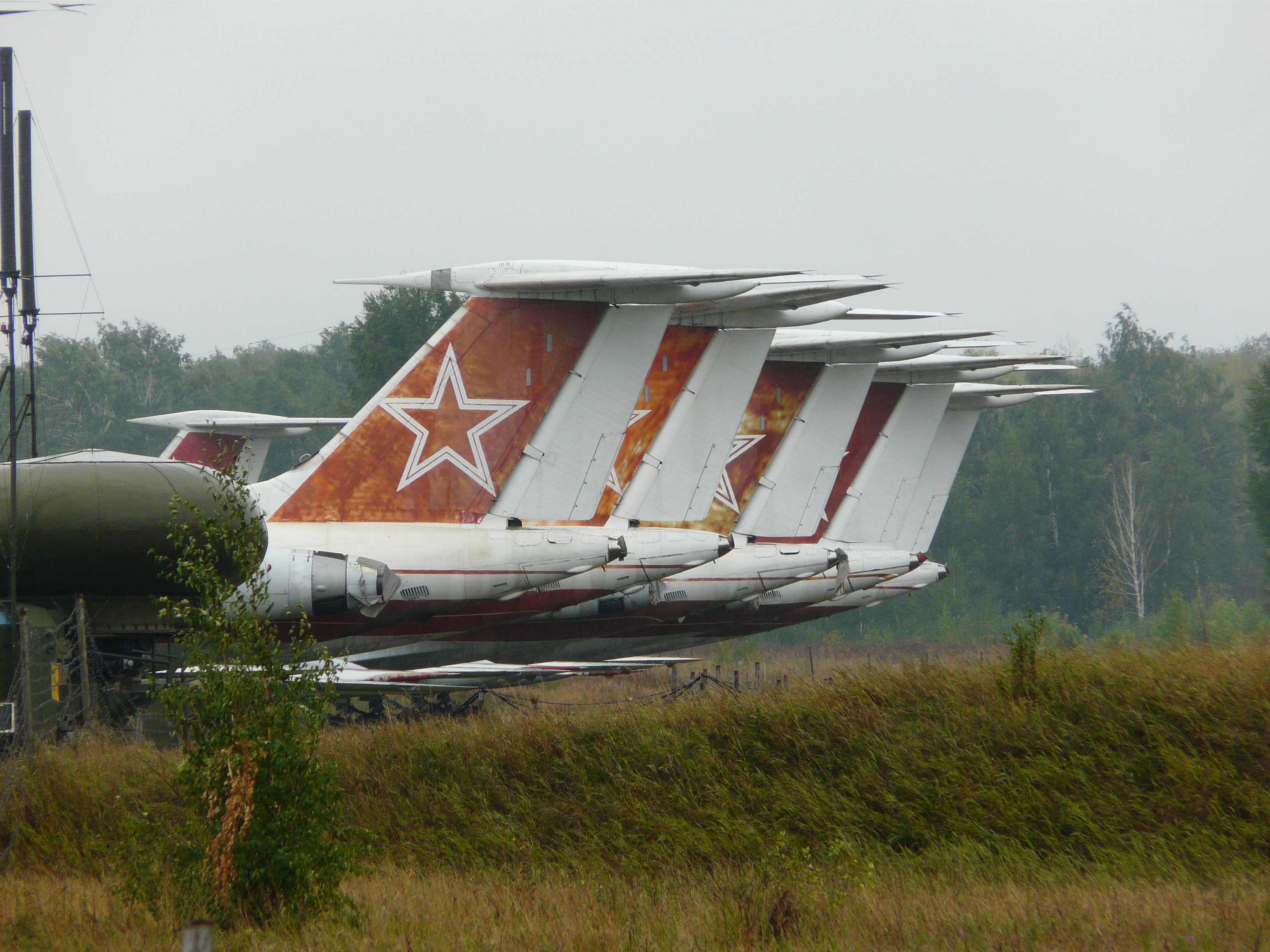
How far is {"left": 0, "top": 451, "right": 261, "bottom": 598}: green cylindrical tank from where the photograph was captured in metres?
13.4

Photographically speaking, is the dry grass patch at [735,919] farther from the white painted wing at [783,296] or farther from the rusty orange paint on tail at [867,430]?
the rusty orange paint on tail at [867,430]

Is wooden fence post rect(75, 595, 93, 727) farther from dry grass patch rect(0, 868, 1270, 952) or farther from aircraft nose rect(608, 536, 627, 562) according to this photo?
aircraft nose rect(608, 536, 627, 562)

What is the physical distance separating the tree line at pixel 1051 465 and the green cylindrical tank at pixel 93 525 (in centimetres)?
4599

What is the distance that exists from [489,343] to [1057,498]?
2080 inches

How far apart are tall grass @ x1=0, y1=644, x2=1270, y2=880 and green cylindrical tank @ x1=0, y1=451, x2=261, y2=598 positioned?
6.21 ft

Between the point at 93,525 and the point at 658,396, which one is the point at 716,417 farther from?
the point at 93,525

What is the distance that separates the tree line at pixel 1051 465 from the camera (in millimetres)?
62500

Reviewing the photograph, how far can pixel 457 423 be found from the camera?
18594mm

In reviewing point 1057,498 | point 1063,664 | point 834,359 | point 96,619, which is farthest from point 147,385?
point 1063,664

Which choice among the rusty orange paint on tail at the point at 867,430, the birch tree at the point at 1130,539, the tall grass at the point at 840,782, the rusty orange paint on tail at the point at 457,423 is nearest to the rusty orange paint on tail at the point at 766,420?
the rusty orange paint on tail at the point at 867,430

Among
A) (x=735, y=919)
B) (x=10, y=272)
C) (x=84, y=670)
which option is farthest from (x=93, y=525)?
(x=735, y=919)

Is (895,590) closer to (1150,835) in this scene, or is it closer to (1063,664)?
(1063,664)

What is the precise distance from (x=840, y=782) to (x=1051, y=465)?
5796cm

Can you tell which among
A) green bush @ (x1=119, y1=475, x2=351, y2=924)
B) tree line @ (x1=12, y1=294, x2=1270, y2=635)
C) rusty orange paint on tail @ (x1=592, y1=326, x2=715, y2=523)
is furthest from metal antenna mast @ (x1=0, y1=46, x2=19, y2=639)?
tree line @ (x1=12, y1=294, x2=1270, y2=635)
